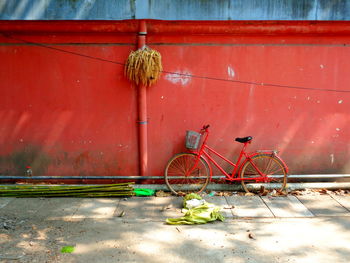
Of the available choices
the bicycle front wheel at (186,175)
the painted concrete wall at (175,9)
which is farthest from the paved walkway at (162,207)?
the painted concrete wall at (175,9)

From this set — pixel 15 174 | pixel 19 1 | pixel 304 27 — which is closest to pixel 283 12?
pixel 304 27

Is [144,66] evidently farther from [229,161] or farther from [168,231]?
[168,231]

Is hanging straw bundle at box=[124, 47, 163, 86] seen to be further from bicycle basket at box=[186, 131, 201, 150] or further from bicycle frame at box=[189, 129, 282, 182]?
bicycle frame at box=[189, 129, 282, 182]

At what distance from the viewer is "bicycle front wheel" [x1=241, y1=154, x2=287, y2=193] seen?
7039 mm

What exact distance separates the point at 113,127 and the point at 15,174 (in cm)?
217

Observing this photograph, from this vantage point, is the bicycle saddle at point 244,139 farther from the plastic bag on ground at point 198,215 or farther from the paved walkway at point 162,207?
the plastic bag on ground at point 198,215

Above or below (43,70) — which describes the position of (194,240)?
below

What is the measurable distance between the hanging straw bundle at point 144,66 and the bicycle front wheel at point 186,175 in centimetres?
160

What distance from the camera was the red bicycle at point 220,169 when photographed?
22.9ft

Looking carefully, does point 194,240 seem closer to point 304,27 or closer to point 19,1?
point 304,27

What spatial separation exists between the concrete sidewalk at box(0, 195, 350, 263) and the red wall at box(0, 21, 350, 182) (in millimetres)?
915

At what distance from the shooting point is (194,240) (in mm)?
5344

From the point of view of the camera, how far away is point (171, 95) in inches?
281

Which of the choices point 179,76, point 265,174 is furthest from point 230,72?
point 265,174
